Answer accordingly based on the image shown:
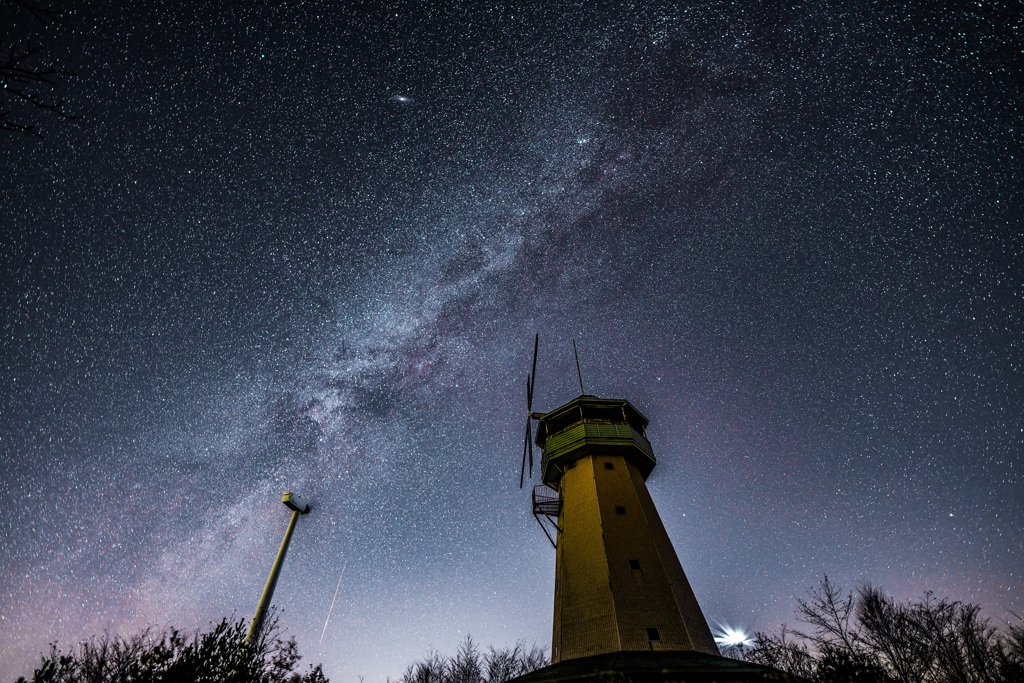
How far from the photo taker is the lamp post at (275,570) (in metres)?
15.7

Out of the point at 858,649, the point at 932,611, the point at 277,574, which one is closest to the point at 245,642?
the point at 277,574

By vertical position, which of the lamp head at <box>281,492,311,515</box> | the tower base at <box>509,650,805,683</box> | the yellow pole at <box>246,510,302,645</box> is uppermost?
the lamp head at <box>281,492,311,515</box>

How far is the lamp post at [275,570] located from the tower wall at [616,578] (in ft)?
35.7

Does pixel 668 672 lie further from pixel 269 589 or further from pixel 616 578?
pixel 269 589


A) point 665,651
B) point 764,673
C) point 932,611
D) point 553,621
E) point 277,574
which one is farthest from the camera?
point 932,611

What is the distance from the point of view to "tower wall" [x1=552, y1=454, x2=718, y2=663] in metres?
18.2

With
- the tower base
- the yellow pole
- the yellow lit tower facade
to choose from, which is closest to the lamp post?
the yellow pole

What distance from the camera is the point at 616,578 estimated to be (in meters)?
19.5

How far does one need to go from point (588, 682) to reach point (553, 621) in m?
5.79

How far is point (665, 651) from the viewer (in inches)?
682

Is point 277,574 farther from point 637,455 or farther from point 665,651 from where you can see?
point 637,455

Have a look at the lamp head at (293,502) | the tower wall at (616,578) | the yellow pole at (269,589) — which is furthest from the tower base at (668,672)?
the lamp head at (293,502)

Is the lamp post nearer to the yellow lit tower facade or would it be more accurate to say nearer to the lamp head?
the lamp head

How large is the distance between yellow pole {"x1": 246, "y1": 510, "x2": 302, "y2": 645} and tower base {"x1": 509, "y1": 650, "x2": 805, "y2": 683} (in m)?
9.39
